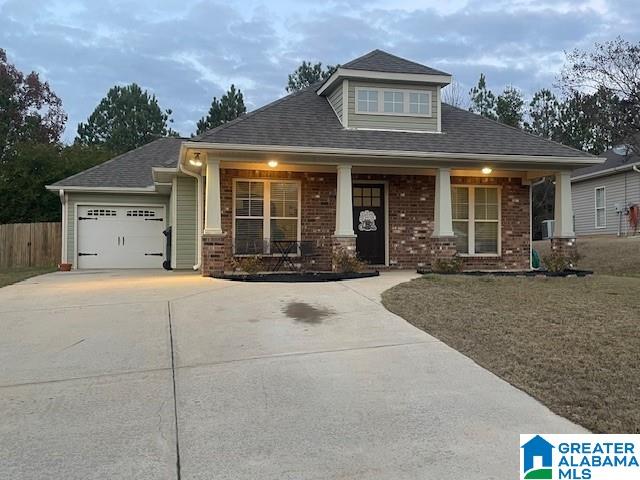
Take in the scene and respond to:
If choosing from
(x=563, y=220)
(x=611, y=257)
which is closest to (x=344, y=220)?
(x=563, y=220)

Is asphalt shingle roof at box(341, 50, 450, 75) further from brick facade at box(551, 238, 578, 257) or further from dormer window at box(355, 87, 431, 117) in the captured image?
brick facade at box(551, 238, 578, 257)

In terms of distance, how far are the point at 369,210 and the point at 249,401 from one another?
10170 millimetres

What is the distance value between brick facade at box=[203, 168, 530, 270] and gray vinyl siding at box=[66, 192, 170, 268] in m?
6.08

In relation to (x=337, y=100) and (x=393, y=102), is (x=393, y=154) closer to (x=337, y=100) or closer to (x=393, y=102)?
(x=393, y=102)

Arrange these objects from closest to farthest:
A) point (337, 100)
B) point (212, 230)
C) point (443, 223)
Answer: point (212, 230), point (443, 223), point (337, 100)

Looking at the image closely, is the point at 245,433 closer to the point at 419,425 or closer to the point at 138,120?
the point at 419,425

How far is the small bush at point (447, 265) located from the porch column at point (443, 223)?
141 mm

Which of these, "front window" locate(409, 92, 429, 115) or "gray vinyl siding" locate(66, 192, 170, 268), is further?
"gray vinyl siding" locate(66, 192, 170, 268)

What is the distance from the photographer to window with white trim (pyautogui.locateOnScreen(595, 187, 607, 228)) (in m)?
24.9

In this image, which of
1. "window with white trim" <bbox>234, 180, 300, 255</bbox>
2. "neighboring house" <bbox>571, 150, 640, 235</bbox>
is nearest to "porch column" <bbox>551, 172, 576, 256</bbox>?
"window with white trim" <bbox>234, 180, 300, 255</bbox>

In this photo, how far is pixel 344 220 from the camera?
12359 millimetres

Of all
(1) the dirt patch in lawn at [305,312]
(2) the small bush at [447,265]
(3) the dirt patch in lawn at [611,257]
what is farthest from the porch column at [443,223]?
(1) the dirt patch in lawn at [305,312]

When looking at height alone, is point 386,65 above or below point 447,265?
above

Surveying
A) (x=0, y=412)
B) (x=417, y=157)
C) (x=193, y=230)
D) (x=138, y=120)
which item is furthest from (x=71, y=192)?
(x=138, y=120)
